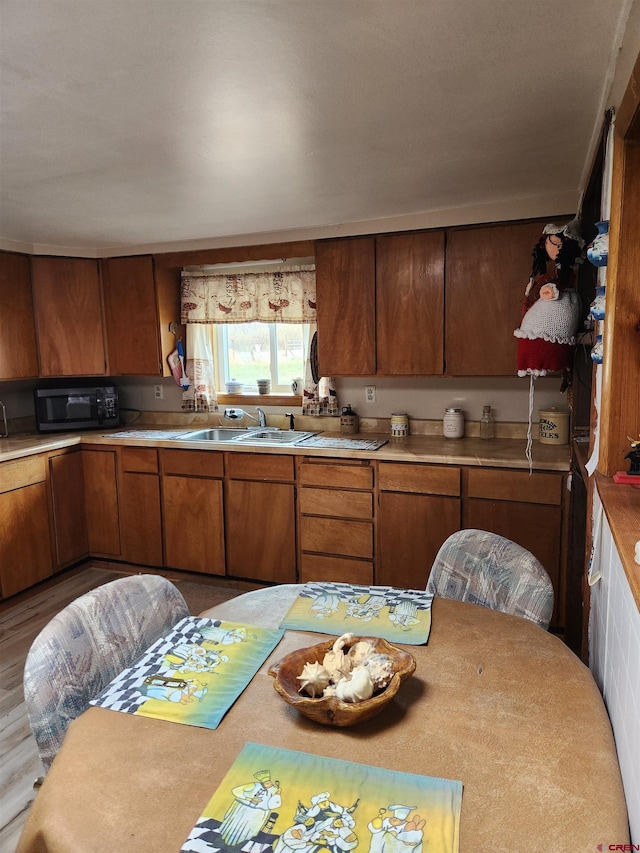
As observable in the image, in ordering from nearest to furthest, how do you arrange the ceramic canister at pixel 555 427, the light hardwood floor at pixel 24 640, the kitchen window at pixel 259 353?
the light hardwood floor at pixel 24 640, the ceramic canister at pixel 555 427, the kitchen window at pixel 259 353

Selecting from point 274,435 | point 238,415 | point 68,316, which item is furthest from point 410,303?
point 68,316

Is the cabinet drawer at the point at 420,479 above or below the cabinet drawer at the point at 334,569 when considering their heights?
above

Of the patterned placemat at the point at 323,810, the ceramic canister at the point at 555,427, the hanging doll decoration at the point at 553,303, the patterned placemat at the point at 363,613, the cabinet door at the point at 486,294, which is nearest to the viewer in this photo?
the patterned placemat at the point at 323,810

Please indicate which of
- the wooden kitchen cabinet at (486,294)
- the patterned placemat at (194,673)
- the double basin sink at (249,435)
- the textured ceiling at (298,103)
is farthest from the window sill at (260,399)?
the patterned placemat at (194,673)

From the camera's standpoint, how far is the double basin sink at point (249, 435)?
3576 millimetres

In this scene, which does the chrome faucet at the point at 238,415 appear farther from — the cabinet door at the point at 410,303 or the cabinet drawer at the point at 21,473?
the cabinet drawer at the point at 21,473

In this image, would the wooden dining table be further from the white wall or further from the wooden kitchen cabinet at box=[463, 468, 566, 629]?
the wooden kitchen cabinet at box=[463, 468, 566, 629]

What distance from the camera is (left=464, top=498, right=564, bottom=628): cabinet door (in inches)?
106

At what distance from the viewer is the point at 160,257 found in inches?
145

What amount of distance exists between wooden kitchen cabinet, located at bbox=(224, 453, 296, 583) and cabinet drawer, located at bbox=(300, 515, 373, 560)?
0.10 meters

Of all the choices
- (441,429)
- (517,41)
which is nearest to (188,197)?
(517,41)

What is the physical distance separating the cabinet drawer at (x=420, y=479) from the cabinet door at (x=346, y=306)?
2.12 ft

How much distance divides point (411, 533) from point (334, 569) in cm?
51

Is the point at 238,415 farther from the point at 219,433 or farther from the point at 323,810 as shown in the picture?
the point at 323,810
